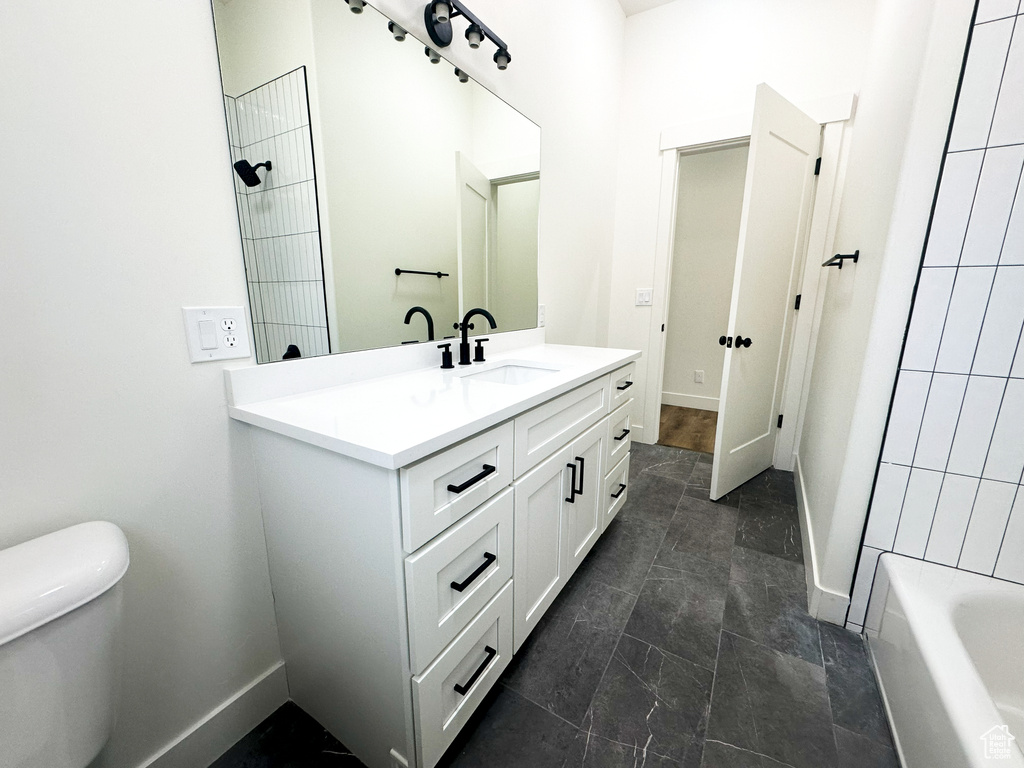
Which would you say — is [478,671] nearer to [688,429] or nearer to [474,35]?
[474,35]

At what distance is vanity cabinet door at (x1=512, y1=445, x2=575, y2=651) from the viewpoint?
3.72 feet

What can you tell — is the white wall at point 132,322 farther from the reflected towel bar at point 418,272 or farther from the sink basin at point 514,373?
the sink basin at point 514,373

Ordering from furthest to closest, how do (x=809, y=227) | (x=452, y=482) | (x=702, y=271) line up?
(x=702, y=271) → (x=809, y=227) → (x=452, y=482)

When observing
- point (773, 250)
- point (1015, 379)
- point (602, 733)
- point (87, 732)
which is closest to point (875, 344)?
point (1015, 379)

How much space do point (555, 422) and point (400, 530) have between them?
0.61m

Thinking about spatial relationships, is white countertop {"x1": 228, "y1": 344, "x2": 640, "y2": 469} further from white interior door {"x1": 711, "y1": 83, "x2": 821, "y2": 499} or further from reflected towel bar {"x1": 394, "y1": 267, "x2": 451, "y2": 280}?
white interior door {"x1": 711, "y1": 83, "x2": 821, "y2": 499}

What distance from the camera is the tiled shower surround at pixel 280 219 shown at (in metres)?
0.95

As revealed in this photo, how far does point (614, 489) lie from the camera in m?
1.86

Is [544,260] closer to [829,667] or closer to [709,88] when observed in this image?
[709,88]

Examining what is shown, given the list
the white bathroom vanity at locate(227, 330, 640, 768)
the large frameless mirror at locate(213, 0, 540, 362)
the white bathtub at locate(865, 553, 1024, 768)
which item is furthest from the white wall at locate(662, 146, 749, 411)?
the white bathroom vanity at locate(227, 330, 640, 768)

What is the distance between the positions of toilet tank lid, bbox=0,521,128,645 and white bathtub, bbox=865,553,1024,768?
1.48 m

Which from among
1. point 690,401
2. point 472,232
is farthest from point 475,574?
point 690,401

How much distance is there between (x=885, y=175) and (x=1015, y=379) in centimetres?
72

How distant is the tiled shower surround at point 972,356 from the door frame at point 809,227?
52.4 inches
